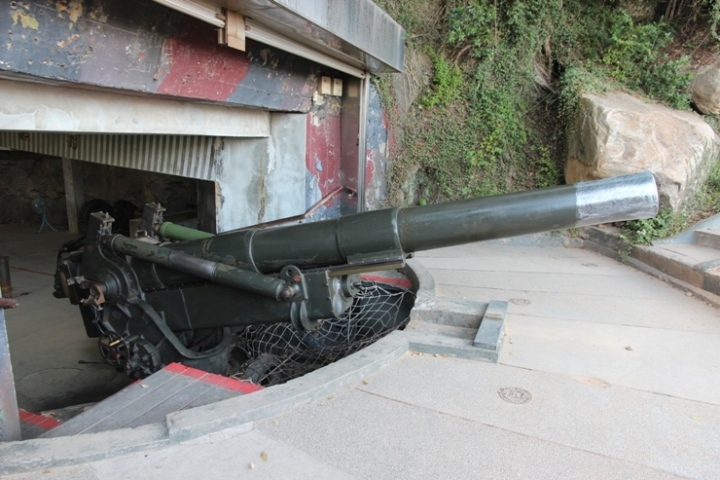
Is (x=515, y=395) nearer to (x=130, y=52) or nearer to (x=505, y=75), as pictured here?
(x=130, y=52)

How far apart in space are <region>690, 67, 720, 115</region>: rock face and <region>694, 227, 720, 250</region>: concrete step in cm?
209

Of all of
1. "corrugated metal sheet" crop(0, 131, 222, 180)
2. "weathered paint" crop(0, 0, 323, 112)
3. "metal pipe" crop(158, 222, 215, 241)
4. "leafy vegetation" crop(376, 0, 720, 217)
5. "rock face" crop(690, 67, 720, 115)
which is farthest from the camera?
"leafy vegetation" crop(376, 0, 720, 217)

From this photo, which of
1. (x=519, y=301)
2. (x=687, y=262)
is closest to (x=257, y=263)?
(x=519, y=301)

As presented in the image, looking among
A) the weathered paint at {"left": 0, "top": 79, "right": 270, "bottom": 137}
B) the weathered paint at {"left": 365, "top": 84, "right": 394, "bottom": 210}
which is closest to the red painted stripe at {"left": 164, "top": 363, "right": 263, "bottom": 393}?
the weathered paint at {"left": 0, "top": 79, "right": 270, "bottom": 137}

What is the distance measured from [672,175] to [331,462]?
558cm

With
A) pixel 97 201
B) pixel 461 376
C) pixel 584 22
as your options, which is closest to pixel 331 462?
pixel 461 376

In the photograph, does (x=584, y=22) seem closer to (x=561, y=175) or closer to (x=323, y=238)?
(x=561, y=175)

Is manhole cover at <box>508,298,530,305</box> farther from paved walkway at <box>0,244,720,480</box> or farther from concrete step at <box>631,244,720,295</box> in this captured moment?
concrete step at <box>631,244,720,295</box>

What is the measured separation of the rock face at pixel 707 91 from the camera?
654 centimetres

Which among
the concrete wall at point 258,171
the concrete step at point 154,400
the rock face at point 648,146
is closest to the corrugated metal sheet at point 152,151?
the concrete wall at point 258,171

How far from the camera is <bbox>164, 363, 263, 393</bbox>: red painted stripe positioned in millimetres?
2564

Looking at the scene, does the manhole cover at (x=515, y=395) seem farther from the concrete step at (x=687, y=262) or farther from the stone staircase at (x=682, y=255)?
the concrete step at (x=687, y=262)

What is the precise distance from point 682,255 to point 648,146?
5.01 ft

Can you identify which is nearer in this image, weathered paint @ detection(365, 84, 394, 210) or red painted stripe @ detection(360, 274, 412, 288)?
red painted stripe @ detection(360, 274, 412, 288)
